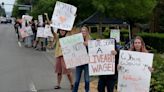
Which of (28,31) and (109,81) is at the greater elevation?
(109,81)

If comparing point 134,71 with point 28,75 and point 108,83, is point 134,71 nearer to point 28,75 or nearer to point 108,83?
point 108,83

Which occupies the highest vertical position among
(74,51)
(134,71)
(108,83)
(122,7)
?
(122,7)

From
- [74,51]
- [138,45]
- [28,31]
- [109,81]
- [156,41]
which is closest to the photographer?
[138,45]

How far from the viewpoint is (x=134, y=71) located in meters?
8.80

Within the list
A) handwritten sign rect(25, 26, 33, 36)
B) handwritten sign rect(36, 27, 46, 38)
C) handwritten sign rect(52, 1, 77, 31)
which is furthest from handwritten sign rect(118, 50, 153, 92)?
handwritten sign rect(25, 26, 33, 36)

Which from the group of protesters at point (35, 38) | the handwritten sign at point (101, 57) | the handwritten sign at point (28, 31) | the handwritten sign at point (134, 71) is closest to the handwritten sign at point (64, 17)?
the handwritten sign at point (101, 57)

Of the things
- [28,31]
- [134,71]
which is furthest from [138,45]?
[28,31]

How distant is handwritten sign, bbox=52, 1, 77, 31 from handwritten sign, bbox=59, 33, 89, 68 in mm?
598

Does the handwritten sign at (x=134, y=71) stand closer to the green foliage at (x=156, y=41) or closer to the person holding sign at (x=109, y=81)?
the person holding sign at (x=109, y=81)

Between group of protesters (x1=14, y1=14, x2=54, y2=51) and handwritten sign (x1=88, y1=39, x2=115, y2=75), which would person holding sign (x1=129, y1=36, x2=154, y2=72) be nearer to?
handwritten sign (x1=88, y1=39, x2=115, y2=75)

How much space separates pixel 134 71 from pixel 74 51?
240cm

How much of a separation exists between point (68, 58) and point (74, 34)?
1.81 ft

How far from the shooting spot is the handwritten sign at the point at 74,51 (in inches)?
417

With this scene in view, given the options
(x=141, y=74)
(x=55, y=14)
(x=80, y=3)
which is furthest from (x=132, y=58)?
(x=80, y=3)
